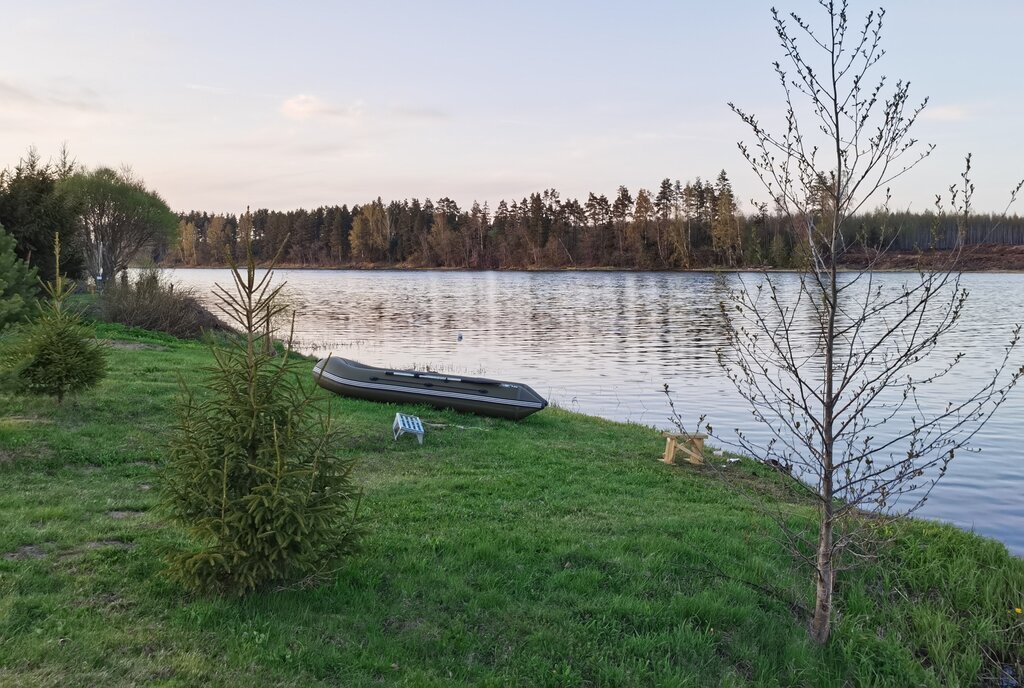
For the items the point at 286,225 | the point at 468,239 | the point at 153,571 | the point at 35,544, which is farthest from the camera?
the point at 286,225

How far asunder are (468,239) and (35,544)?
111 m

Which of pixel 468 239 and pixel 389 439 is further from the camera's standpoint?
pixel 468 239

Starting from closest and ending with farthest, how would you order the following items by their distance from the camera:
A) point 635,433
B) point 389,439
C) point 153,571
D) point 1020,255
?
point 153,571 → point 389,439 → point 635,433 → point 1020,255

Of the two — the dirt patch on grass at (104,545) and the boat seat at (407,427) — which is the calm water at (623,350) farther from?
the boat seat at (407,427)

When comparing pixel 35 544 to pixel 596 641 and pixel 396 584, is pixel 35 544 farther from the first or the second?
pixel 596 641

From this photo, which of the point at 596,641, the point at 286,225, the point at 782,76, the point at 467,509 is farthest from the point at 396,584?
the point at 286,225

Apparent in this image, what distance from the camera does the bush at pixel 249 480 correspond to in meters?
4.88

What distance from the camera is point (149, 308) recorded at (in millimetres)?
25719

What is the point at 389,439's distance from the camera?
10.9 meters

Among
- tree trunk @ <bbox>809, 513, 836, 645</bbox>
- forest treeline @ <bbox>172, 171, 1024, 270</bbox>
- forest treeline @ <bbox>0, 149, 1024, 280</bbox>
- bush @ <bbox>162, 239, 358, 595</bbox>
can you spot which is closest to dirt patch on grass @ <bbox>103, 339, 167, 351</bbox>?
forest treeline @ <bbox>0, 149, 1024, 280</bbox>

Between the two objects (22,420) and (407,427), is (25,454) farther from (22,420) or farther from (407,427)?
(407,427)

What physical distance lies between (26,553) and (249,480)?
212 cm

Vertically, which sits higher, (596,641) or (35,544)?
(35,544)

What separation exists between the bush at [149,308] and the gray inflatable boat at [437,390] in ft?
42.3
